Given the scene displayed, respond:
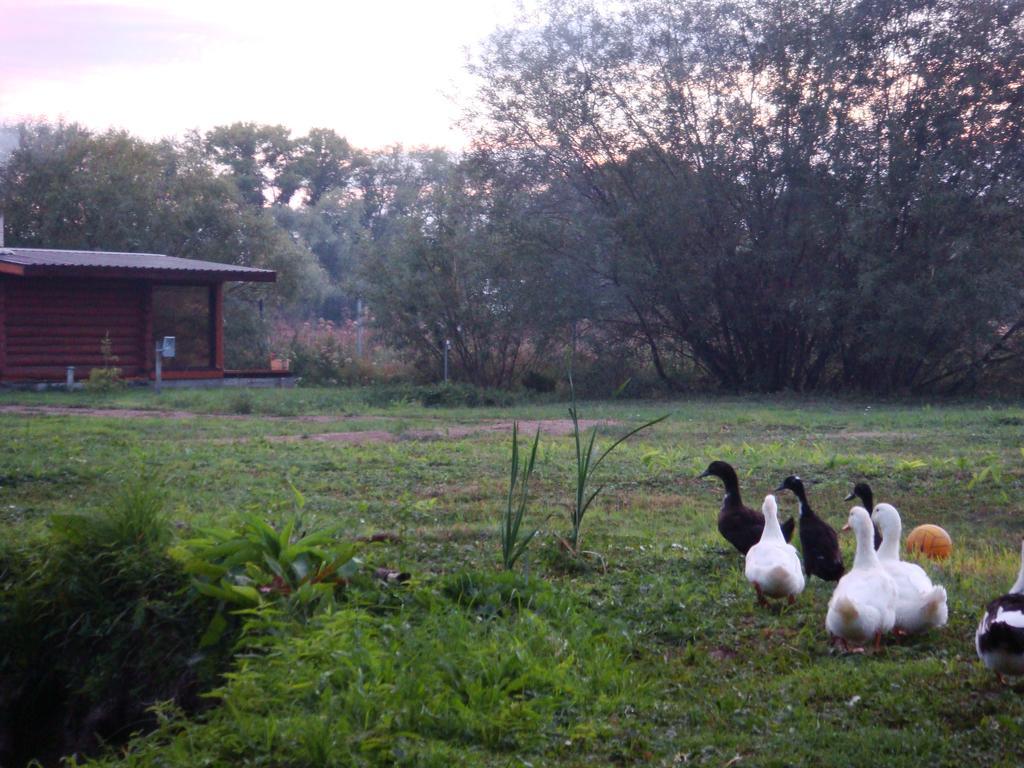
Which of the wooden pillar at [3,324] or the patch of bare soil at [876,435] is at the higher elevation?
the wooden pillar at [3,324]

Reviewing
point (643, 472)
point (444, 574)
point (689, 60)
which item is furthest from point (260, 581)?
point (689, 60)

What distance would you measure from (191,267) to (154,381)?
8.27 ft

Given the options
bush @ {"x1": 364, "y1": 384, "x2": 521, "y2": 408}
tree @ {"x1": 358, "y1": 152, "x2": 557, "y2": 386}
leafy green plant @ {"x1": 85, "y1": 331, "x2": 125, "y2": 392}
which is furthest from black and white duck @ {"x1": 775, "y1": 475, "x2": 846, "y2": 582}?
leafy green plant @ {"x1": 85, "y1": 331, "x2": 125, "y2": 392}

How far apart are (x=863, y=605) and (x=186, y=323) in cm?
2185

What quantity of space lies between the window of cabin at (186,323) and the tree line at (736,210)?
330cm

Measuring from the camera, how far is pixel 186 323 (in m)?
24.5

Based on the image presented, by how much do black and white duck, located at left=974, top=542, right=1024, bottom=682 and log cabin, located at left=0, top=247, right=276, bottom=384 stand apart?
65.5ft

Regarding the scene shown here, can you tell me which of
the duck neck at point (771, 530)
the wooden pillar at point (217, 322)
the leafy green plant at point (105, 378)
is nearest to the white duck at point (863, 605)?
the duck neck at point (771, 530)

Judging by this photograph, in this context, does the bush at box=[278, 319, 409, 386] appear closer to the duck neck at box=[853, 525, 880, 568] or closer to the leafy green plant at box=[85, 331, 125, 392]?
the leafy green plant at box=[85, 331, 125, 392]

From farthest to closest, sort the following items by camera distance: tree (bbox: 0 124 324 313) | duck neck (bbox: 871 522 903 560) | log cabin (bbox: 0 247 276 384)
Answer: tree (bbox: 0 124 324 313) → log cabin (bbox: 0 247 276 384) → duck neck (bbox: 871 522 903 560)

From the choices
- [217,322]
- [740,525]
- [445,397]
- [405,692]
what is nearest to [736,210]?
[445,397]

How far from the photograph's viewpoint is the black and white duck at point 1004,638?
3.89 metres

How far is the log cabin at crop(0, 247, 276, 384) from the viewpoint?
71.6 feet

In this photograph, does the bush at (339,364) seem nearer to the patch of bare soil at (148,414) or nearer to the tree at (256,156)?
the patch of bare soil at (148,414)
